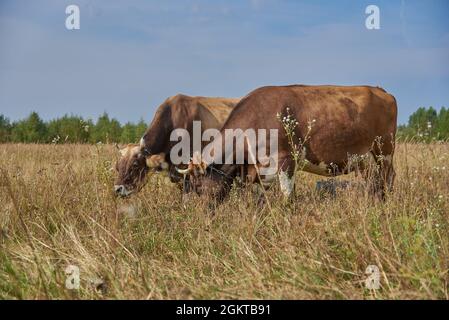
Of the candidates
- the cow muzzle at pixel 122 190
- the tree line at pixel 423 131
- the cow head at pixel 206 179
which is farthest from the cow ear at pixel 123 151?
the tree line at pixel 423 131

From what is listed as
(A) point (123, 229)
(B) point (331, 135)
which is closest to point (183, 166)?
(B) point (331, 135)

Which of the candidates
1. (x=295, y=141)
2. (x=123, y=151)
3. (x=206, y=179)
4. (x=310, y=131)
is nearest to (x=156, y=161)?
(x=123, y=151)

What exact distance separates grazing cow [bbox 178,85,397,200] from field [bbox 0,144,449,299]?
112cm

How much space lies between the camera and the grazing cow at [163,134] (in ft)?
24.8

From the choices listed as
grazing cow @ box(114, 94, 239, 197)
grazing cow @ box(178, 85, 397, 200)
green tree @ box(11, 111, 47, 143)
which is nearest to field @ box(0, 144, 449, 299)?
grazing cow @ box(178, 85, 397, 200)

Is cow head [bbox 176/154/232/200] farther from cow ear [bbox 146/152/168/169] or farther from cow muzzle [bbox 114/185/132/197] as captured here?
cow ear [bbox 146/152/168/169]

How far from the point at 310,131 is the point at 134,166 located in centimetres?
282

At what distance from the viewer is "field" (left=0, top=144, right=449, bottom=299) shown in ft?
10.7

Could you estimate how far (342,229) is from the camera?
4027 mm

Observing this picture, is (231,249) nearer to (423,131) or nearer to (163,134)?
(423,131)

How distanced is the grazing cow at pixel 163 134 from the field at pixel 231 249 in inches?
80.9

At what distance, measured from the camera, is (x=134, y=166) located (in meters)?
7.78

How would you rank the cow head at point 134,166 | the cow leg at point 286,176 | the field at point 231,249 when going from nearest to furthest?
the field at point 231,249, the cow leg at point 286,176, the cow head at point 134,166

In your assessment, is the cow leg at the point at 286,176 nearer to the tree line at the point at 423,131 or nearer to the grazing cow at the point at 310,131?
the grazing cow at the point at 310,131
